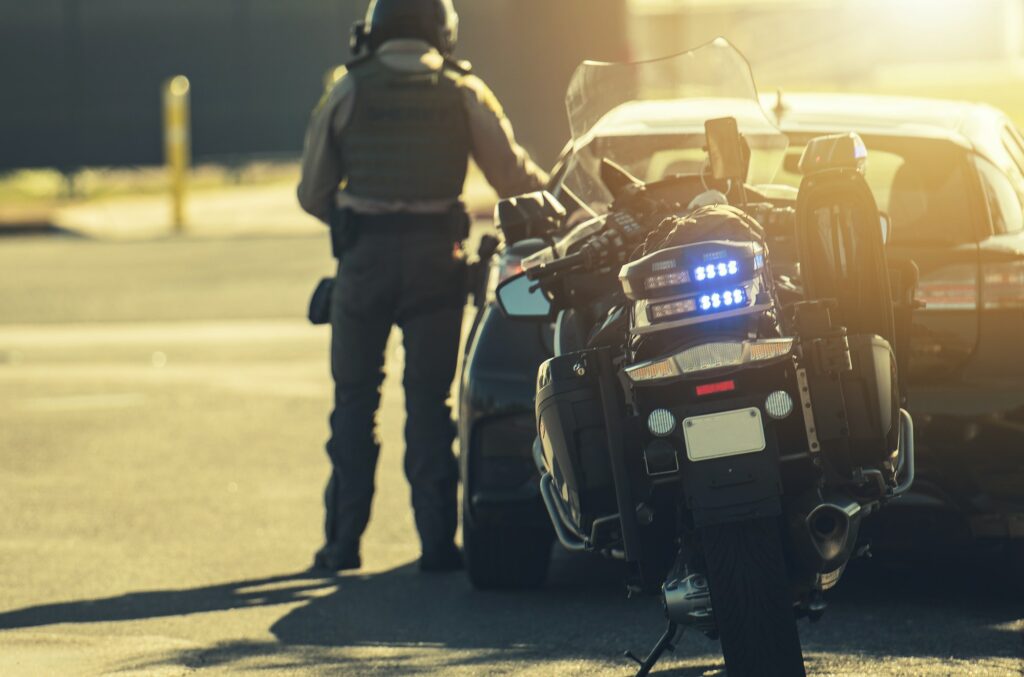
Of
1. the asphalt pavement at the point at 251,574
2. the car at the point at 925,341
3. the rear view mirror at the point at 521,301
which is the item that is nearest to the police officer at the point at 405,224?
the asphalt pavement at the point at 251,574

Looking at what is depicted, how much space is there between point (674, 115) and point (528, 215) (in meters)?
1.08

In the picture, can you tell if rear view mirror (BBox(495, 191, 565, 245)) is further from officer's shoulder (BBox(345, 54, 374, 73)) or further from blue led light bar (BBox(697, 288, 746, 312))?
officer's shoulder (BBox(345, 54, 374, 73))

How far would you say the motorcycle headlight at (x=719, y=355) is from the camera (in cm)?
454

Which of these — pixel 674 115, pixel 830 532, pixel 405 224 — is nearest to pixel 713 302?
pixel 830 532

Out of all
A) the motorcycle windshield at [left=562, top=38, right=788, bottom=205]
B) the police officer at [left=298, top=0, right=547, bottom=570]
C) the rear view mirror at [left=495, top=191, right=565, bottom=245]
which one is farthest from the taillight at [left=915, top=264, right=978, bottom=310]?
the police officer at [left=298, top=0, right=547, bottom=570]

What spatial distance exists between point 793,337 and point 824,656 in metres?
1.21

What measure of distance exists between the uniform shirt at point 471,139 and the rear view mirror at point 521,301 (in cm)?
160

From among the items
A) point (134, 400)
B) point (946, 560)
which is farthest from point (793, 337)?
point (134, 400)

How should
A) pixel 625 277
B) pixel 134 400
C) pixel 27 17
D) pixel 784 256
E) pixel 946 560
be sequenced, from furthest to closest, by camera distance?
pixel 27 17 → pixel 134 400 → pixel 946 560 → pixel 784 256 → pixel 625 277

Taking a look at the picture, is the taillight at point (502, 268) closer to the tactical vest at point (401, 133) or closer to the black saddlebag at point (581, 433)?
the tactical vest at point (401, 133)

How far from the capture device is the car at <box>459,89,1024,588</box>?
5.89m

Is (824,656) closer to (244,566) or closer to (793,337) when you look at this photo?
(793,337)

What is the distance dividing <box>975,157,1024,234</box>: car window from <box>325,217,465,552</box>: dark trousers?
75.2 inches

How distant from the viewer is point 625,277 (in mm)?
4605
